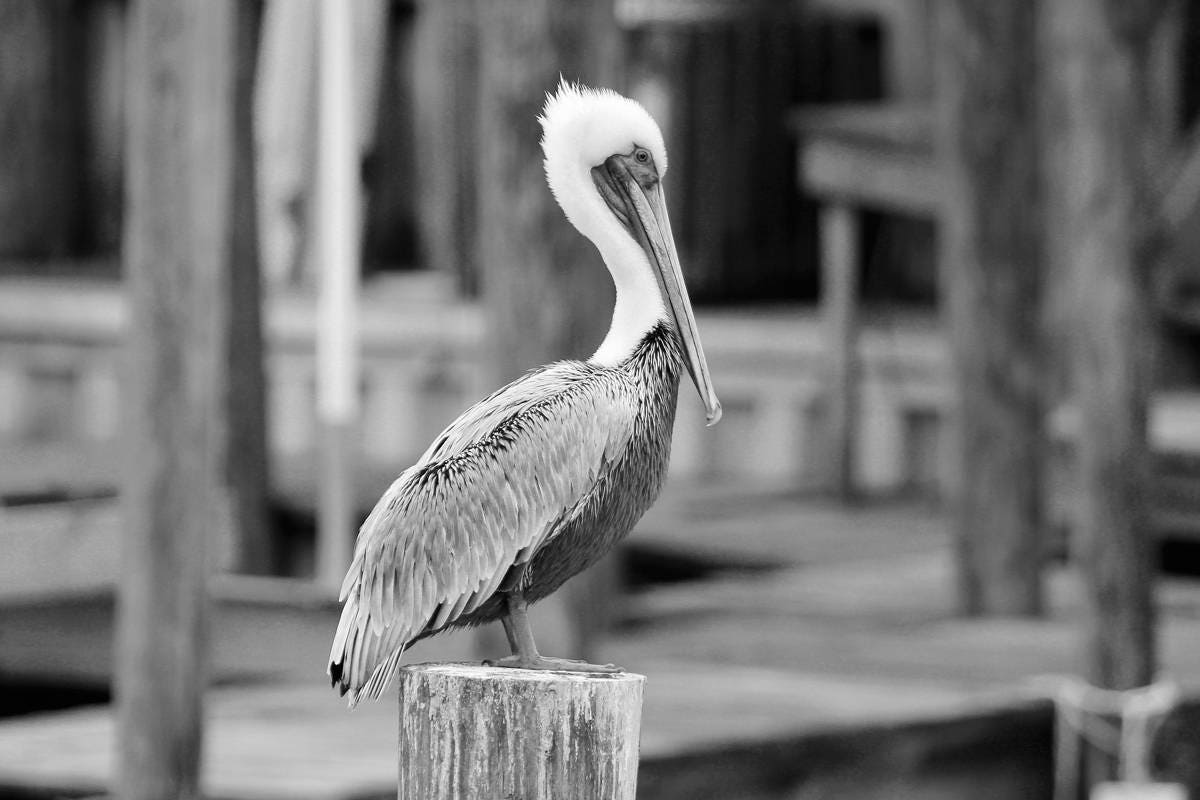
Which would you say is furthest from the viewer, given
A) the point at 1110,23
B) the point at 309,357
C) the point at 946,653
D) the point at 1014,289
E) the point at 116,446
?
the point at 309,357

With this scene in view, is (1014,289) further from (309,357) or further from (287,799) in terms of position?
(309,357)

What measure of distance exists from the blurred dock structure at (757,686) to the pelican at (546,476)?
2038 millimetres

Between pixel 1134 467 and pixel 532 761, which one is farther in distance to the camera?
pixel 1134 467

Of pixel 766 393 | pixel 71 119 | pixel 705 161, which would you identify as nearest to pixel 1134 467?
pixel 766 393

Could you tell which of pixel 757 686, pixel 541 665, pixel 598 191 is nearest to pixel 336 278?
pixel 757 686

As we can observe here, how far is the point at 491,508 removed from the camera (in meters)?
3.38

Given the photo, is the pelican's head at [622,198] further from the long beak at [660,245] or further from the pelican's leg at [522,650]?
the pelican's leg at [522,650]

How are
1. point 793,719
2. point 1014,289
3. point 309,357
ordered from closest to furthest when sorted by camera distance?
point 793,719, point 1014,289, point 309,357

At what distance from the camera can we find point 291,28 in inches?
503

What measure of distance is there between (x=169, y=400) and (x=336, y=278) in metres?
2.23

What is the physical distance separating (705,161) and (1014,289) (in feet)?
21.2

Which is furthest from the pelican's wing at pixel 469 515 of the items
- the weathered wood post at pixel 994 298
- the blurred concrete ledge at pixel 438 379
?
the blurred concrete ledge at pixel 438 379

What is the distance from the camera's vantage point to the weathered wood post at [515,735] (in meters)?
3.21

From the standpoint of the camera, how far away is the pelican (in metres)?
3.35
